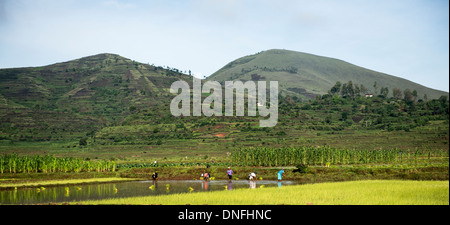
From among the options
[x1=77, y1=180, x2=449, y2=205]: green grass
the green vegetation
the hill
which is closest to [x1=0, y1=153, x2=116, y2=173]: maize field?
the green vegetation

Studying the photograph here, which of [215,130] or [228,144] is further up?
[215,130]

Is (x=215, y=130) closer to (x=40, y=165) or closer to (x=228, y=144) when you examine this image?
(x=228, y=144)

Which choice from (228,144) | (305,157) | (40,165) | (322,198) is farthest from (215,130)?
(322,198)

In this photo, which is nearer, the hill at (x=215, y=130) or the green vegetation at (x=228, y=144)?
the green vegetation at (x=228, y=144)

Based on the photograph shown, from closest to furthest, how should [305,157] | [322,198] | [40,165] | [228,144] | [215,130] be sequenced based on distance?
[322,198]
[40,165]
[305,157]
[228,144]
[215,130]

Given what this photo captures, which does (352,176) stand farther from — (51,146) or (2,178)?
(51,146)

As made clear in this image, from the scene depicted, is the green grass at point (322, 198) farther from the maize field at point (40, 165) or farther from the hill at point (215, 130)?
the hill at point (215, 130)

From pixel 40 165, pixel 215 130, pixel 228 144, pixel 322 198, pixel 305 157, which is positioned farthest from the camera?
pixel 215 130

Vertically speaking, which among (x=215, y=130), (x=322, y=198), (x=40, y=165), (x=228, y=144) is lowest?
(x=228, y=144)

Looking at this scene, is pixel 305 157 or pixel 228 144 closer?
pixel 305 157

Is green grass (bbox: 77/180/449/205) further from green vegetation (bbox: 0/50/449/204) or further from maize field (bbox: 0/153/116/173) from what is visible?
maize field (bbox: 0/153/116/173)

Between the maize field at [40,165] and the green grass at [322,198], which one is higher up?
the green grass at [322,198]

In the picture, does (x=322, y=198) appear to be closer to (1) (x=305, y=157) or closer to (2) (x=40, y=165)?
(1) (x=305, y=157)

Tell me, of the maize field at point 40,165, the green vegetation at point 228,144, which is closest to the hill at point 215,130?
the green vegetation at point 228,144
